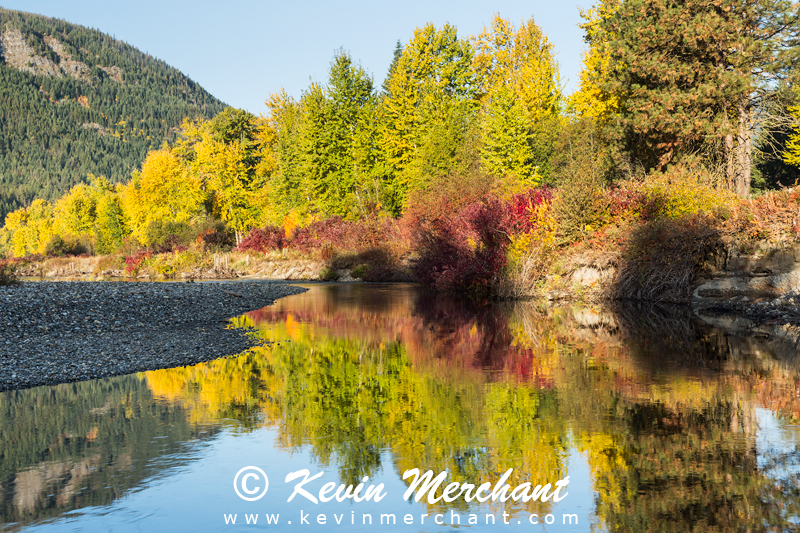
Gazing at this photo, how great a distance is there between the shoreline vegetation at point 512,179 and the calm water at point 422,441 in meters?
10.3

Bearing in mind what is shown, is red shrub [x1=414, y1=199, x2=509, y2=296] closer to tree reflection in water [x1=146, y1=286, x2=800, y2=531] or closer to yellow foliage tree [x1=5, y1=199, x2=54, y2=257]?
tree reflection in water [x1=146, y1=286, x2=800, y2=531]

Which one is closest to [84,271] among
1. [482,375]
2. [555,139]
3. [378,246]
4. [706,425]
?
[378,246]

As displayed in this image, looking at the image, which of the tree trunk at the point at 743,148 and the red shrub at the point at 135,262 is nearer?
the tree trunk at the point at 743,148

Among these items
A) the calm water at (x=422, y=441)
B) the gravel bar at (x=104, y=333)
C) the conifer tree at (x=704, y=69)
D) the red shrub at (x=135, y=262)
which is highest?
the conifer tree at (x=704, y=69)

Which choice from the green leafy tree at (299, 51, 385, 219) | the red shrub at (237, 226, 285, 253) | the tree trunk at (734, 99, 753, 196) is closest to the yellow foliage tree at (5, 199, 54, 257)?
→ the red shrub at (237, 226, 285, 253)

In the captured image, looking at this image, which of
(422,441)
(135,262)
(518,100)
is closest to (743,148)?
(518,100)

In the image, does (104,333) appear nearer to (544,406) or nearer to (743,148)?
(544,406)

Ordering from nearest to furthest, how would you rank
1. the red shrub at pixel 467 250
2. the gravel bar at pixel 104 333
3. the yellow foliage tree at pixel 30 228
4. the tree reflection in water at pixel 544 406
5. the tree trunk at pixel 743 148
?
the tree reflection in water at pixel 544 406 < the gravel bar at pixel 104 333 < the red shrub at pixel 467 250 < the tree trunk at pixel 743 148 < the yellow foliage tree at pixel 30 228

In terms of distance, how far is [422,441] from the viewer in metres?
7.27

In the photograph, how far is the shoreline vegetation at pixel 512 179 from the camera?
23.2m

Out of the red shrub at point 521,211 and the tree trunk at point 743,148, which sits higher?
the tree trunk at point 743,148

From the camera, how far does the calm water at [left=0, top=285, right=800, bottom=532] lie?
541 centimetres

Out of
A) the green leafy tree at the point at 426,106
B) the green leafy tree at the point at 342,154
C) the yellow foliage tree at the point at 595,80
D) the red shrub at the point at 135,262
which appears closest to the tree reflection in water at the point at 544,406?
the yellow foliage tree at the point at 595,80

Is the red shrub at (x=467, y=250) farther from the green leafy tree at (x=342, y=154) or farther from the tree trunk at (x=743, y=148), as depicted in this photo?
the green leafy tree at (x=342, y=154)
